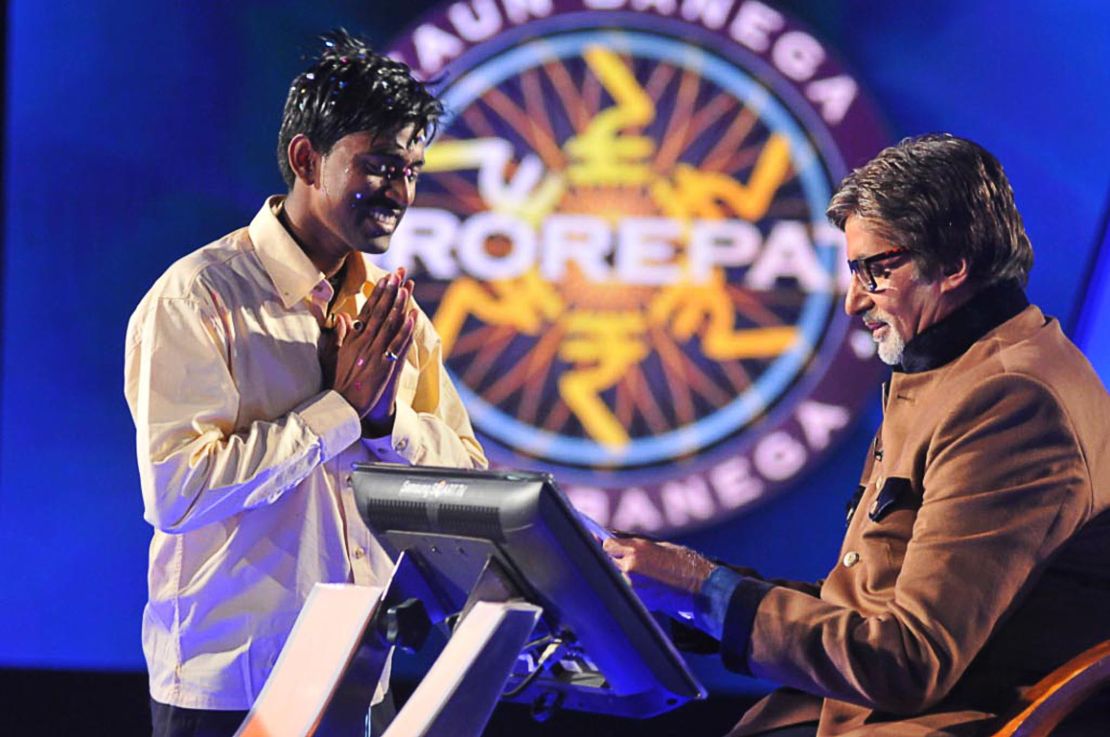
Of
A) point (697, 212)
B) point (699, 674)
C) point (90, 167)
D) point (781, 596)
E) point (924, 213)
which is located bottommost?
point (699, 674)

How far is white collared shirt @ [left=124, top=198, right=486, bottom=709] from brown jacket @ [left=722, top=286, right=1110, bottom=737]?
0.73 meters

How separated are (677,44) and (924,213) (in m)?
1.95

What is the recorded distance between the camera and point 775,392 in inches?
151

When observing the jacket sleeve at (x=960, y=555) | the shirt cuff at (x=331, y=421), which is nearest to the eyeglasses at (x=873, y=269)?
the jacket sleeve at (x=960, y=555)

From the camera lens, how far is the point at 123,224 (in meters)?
3.86

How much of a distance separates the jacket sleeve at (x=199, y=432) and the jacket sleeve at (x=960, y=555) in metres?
0.81

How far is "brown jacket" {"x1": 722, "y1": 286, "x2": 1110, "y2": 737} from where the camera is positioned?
Result: 71.7 inches

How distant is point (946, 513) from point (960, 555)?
6cm

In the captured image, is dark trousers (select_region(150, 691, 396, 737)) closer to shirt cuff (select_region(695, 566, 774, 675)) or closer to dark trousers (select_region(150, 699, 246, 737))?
dark trousers (select_region(150, 699, 246, 737))

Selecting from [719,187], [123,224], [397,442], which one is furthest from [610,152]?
[397,442]

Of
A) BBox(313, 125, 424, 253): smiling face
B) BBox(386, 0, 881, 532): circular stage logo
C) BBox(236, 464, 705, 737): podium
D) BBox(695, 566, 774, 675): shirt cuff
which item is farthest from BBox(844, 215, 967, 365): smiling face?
BBox(386, 0, 881, 532): circular stage logo

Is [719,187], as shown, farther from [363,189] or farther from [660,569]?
[660,569]

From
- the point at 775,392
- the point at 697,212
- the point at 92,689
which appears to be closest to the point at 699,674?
the point at 775,392

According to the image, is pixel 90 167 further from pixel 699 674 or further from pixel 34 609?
pixel 699 674
